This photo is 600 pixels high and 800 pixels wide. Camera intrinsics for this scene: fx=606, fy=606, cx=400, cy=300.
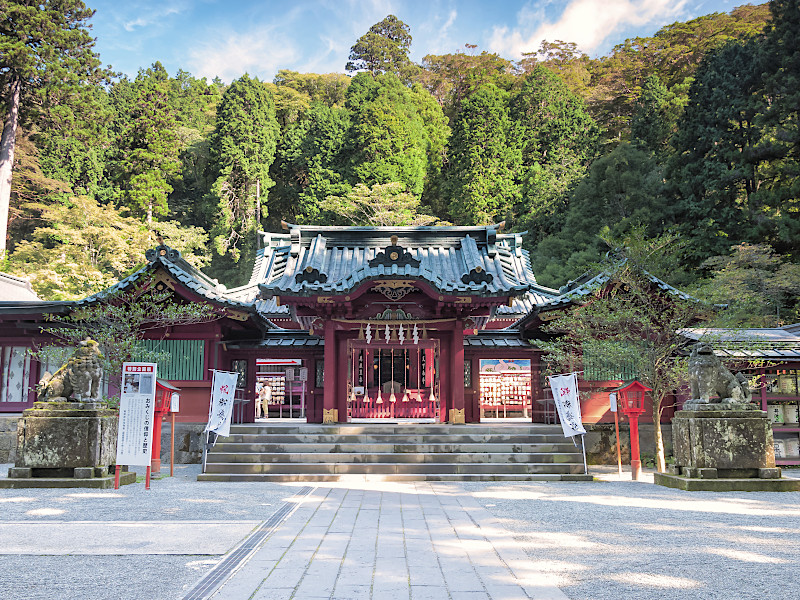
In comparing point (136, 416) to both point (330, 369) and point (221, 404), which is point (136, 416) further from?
point (330, 369)

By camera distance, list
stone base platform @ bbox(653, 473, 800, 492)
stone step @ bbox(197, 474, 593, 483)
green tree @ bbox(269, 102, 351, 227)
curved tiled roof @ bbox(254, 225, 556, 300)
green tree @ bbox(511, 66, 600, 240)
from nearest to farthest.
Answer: stone base platform @ bbox(653, 473, 800, 492)
stone step @ bbox(197, 474, 593, 483)
curved tiled roof @ bbox(254, 225, 556, 300)
green tree @ bbox(511, 66, 600, 240)
green tree @ bbox(269, 102, 351, 227)

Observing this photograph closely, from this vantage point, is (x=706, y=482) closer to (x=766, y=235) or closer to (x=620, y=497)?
(x=620, y=497)

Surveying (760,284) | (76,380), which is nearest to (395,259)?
(76,380)

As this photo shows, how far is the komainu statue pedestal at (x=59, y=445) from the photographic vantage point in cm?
1023

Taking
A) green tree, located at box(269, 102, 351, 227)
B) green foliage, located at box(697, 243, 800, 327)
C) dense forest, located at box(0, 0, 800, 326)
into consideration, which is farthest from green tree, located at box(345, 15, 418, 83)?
green foliage, located at box(697, 243, 800, 327)

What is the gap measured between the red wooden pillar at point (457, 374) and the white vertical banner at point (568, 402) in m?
2.61

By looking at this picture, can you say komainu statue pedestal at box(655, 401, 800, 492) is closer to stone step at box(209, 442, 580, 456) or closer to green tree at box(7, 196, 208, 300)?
stone step at box(209, 442, 580, 456)

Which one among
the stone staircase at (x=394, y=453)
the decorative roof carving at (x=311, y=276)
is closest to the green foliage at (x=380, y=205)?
the decorative roof carving at (x=311, y=276)

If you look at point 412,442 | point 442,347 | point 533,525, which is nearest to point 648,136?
point 442,347

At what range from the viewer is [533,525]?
23.9 feet

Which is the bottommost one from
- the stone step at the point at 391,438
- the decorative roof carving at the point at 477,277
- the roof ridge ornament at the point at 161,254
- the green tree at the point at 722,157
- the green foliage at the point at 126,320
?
the stone step at the point at 391,438

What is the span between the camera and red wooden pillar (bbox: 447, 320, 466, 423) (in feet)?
48.9

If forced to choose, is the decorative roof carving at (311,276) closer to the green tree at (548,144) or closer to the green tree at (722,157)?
the green tree at (722,157)

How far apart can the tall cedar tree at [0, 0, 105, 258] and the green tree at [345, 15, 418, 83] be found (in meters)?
24.7
